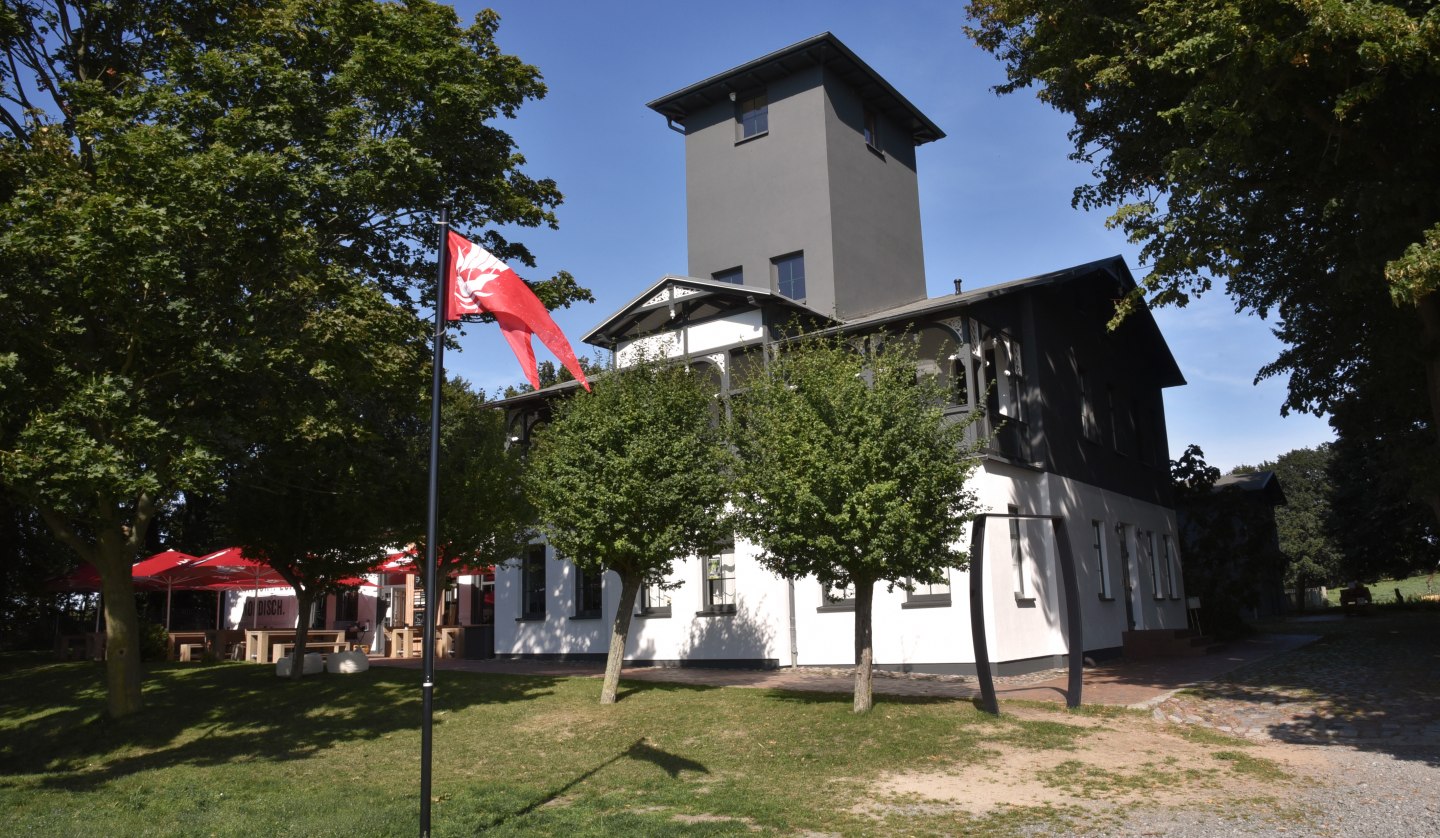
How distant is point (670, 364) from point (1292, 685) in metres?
11.0

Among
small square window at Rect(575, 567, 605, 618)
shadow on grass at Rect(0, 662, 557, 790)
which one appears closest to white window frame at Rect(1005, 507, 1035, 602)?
shadow on grass at Rect(0, 662, 557, 790)

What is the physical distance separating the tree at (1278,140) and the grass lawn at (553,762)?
19.7 feet

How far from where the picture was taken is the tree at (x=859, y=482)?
12367 mm

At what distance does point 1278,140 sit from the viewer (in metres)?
12.7

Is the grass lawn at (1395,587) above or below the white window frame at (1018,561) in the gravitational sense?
below

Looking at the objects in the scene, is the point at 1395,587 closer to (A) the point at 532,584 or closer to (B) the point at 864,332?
(B) the point at 864,332

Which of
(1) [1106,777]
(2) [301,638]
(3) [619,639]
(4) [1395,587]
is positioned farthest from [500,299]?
(4) [1395,587]

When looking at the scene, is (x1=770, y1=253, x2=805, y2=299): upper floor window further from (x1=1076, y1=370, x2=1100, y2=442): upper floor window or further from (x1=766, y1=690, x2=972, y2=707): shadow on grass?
(x1=766, y1=690, x2=972, y2=707): shadow on grass

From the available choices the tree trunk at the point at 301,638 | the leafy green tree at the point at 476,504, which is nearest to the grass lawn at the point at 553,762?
the tree trunk at the point at 301,638

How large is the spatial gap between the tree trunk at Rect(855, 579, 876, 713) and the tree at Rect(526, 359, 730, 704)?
2.31 metres

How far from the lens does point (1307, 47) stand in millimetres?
10211

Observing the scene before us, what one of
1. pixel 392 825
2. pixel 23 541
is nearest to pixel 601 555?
pixel 392 825

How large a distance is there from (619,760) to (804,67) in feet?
64.3

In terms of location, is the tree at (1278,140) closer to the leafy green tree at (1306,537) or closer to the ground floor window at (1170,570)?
the ground floor window at (1170,570)
